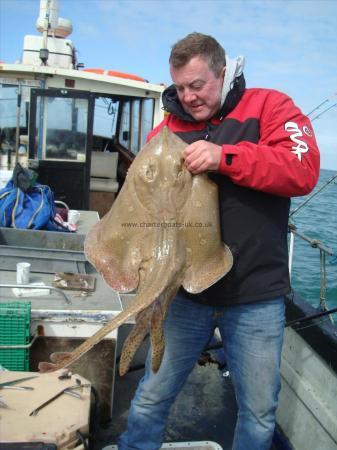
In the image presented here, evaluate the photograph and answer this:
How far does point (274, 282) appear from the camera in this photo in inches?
93.1

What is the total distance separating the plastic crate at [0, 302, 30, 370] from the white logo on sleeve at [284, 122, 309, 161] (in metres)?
1.99

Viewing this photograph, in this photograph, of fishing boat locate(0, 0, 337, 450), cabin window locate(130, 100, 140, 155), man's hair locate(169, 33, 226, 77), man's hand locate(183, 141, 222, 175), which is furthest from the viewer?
cabin window locate(130, 100, 140, 155)

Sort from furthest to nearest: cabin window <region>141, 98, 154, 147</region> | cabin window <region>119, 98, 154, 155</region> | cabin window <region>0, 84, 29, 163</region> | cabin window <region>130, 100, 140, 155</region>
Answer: cabin window <region>130, 100, 140, 155</region> < cabin window <region>119, 98, 154, 155</region> < cabin window <region>141, 98, 154, 147</region> < cabin window <region>0, 84, 29, 163</region>

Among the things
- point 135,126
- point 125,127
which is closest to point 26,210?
point 135,126

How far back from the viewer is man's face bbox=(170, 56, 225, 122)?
2.20 metres

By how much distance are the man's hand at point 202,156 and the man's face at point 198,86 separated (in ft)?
1.07

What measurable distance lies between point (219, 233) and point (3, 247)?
234 cm

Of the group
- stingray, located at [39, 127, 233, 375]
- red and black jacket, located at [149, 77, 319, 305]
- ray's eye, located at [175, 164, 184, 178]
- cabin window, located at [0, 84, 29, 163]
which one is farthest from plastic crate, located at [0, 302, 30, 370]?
cabin window, located at [0, 84, 29, 163]

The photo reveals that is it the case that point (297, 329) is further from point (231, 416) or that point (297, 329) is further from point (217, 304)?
point (217, 304)

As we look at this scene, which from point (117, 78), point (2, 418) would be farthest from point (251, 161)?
point (117, 78)

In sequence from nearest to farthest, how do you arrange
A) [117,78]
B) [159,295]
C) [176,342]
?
[159,295], [176,342], [117,78]

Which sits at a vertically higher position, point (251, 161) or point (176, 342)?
point (251, 161)

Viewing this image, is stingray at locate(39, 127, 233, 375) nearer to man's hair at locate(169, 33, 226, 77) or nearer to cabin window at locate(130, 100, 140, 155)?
man's hair at locate(169, 33, 226, 77)

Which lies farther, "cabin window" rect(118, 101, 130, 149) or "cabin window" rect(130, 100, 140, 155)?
"cabin window" rect(118, 101, 130, 149)
